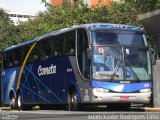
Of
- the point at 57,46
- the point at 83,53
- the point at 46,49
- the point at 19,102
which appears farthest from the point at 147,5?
the point at 83,53

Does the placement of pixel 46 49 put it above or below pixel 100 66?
above

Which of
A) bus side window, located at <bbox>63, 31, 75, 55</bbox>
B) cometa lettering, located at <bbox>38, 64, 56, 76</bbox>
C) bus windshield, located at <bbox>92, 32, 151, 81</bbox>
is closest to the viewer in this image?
bus windshield, located at <bbox>92, 32, 151, 81</bbox>

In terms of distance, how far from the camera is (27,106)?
89.2ft

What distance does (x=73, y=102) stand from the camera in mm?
19406

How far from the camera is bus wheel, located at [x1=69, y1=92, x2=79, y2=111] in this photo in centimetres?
1905

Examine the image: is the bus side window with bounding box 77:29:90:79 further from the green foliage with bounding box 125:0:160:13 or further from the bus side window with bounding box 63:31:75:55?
the green foliage with bounding box 125:0:160:13

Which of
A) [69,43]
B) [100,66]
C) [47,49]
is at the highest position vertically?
[69,43]

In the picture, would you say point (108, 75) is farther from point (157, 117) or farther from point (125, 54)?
point (157, 117)

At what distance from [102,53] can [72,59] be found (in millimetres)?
1744

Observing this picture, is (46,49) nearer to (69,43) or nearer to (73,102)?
(69,43)

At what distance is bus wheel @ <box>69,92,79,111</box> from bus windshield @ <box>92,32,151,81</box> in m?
1.72

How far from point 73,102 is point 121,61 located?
2780 millimetres

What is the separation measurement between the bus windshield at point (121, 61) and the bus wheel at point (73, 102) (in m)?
1.72

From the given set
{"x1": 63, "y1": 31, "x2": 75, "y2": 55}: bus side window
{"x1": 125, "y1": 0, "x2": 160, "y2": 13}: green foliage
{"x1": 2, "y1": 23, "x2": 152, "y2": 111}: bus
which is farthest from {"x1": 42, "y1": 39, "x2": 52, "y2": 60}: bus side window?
{"x1": 125, "y1": 0, "x2": 160, "y2": 13}: green foliage
